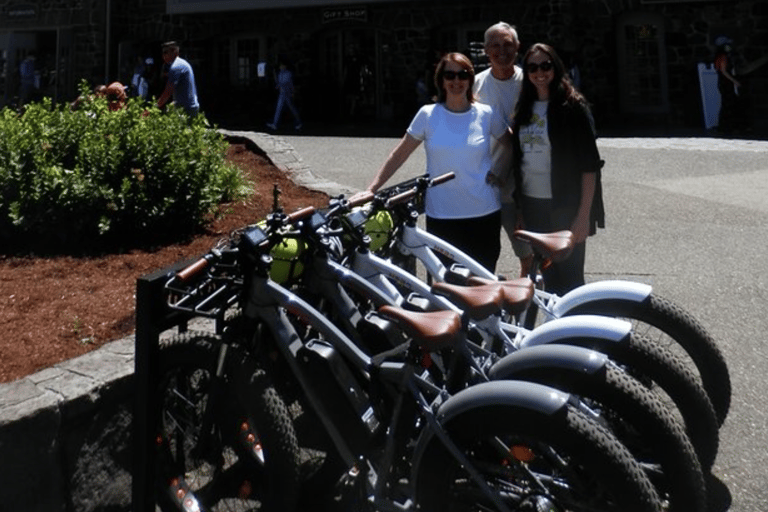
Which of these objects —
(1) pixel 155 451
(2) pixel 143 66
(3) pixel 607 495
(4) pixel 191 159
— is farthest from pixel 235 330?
(2) pixel 143 66

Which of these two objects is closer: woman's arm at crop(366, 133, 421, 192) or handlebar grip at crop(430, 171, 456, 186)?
handlebar grip at crop(430, 171, 456, 186)

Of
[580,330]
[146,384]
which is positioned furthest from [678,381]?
[146,384]

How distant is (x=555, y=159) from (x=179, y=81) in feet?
21.0

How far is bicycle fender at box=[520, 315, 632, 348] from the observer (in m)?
3.31

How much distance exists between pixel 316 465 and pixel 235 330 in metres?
0.74

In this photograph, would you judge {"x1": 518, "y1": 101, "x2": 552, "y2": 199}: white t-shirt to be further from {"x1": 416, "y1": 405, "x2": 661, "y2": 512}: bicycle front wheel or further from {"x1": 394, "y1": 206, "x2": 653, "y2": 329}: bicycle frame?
{"x1": 416, "y1": 405, "x2": 661, "y2": 512}: bicycle front wheel

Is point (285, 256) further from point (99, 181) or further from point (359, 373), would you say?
point (99, 181)

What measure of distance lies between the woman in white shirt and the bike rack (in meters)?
1.68

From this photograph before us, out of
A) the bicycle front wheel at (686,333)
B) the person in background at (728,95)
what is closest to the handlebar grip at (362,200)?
the bicycle front wheel at (686,333)

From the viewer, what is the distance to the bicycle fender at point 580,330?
331 centimetres

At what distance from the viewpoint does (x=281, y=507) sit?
3.08m

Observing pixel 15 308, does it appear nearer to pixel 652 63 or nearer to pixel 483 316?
pixel 483 316

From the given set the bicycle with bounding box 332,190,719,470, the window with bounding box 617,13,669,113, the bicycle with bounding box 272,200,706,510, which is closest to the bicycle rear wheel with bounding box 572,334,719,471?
the bicycle with bounding box 332,190,719,470

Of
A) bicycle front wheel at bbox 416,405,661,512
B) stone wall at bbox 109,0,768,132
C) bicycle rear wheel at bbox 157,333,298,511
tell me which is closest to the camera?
bicycle front wheel at bbox 416,405,661,512
